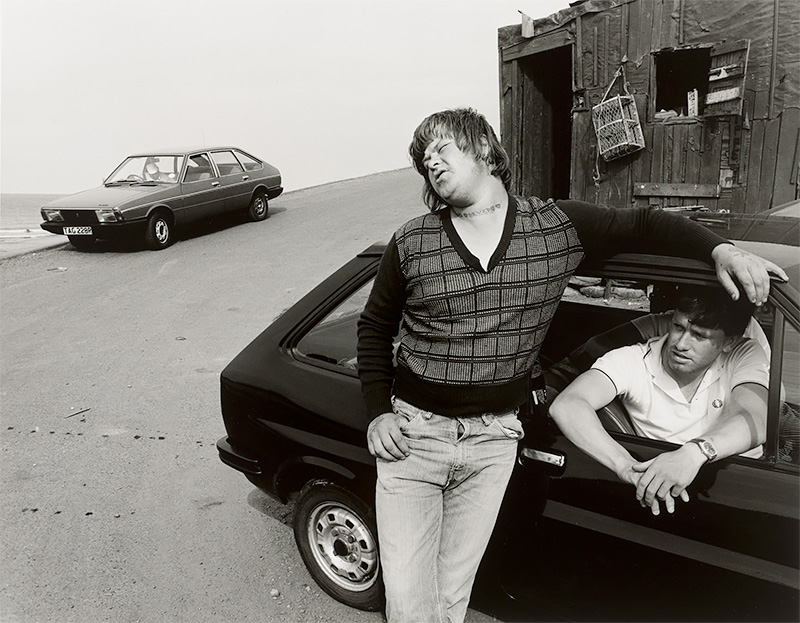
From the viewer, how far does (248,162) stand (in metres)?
13.9

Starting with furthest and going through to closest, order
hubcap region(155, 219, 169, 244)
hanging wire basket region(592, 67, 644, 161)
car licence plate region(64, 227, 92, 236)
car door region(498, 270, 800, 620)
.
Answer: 1. hubcap region(155, 219, 169, 244)
2. car licence plate region(64, 227, 92, 236)
3. hanging wire basket region(592, 67, 644, 161)
4. car door region(498, 270, 800, 620)

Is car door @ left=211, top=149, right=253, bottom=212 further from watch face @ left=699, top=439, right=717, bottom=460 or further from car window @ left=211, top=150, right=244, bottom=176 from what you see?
watch face @ left=699, top=439, right=717, bottom=460

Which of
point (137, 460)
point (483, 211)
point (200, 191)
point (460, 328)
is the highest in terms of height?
point (483, 211)

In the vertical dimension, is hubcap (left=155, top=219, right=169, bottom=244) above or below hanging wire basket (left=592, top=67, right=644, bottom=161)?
below

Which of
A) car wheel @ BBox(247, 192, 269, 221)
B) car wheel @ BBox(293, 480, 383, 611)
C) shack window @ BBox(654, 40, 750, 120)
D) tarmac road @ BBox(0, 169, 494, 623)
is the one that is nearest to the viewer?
car wheel @ BBox(293, 480, 383, 611)

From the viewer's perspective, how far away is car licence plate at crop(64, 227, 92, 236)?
11.2 m

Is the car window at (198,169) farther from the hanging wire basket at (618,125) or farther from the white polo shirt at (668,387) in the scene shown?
the white polo shirt at (668,387)

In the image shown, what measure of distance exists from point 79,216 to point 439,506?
10705 mm

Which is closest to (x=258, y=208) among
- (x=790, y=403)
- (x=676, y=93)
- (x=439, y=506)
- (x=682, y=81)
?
(x=676, y=93)

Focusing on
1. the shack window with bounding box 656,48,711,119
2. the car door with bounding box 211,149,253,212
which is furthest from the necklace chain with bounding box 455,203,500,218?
the car door with bounding box 211,149,253,212

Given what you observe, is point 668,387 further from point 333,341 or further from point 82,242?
point 82,242

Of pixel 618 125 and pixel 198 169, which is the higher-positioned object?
pixel 618 125

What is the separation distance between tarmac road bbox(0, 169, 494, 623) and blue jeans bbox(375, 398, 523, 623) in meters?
0.90

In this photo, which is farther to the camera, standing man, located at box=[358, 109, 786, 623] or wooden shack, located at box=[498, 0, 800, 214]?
wooden shack, located at box=[498, 0, 800, 214]
